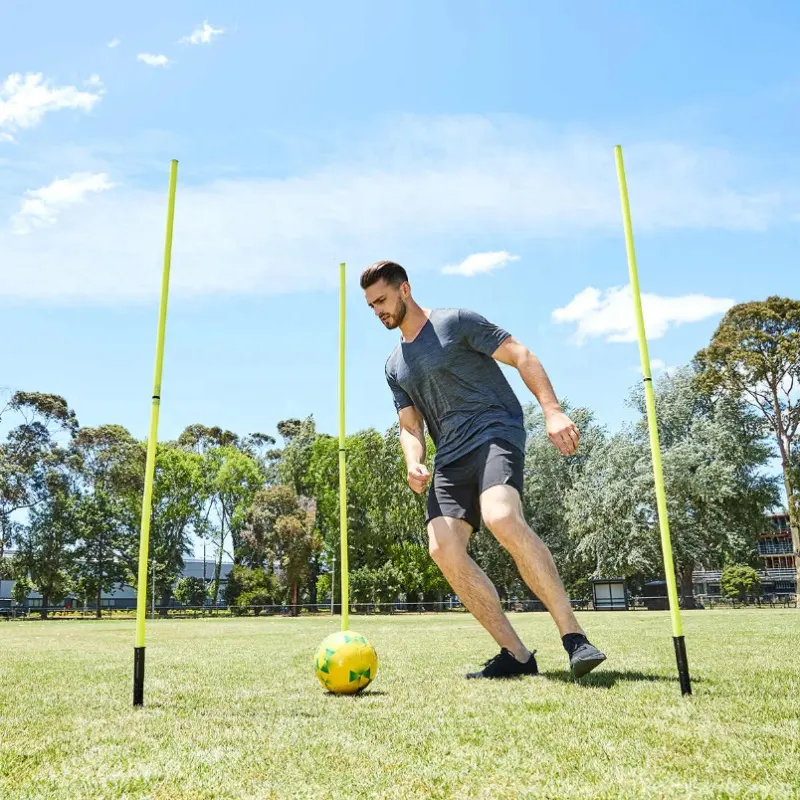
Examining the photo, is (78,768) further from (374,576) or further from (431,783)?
(374,576)

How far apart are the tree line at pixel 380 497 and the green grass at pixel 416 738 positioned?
117 feet

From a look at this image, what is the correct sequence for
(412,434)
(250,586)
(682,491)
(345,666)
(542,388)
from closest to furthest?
(345,666)
(542,388)
(412,434)
(682,491)
(250,586)

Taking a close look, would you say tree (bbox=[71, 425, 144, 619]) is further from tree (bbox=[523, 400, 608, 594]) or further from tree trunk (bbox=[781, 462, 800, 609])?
tree trunk (bbox=[781, 462, 800, 609])

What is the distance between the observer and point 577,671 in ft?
14.8

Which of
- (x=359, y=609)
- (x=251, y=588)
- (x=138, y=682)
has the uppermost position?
(x=251, y=588)

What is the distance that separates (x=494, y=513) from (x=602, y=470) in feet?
125

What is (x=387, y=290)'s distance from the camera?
550 cm

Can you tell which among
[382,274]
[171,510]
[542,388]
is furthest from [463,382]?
[171,510]

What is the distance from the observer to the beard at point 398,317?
5551 millimetres

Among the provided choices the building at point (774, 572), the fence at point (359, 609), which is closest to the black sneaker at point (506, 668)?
the fence at point (359, 609)

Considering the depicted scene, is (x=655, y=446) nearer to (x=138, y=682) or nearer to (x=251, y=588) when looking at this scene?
(x=138, y=682)

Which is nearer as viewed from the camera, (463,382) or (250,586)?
(463,382)

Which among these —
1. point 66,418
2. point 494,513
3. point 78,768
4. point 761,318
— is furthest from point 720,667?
point 66,418

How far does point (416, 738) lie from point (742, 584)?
43981 millimetres
